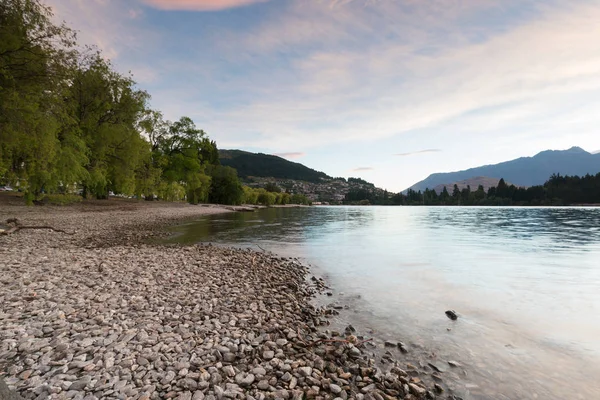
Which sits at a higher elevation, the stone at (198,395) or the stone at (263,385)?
the stone at (198,395)

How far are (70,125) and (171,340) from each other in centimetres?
3205

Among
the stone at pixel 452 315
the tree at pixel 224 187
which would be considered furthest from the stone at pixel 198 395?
the tree at pixel 224 187

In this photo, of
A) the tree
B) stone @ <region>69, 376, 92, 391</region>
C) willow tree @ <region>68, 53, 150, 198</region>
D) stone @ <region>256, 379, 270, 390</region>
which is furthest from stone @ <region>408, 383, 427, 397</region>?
the tree

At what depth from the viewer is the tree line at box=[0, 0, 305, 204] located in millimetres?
15938

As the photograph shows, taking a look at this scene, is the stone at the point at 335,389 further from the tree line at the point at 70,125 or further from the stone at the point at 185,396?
the tree line at the point at 70,125

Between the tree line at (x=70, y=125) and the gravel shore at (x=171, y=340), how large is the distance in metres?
11.0

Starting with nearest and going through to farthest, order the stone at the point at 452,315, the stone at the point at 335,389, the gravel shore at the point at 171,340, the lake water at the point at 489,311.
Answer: the gravel shore at the point at 171,340
the stone at the point at 335,389
the lake water at the point at 489,311
the stone at the point at 452,315

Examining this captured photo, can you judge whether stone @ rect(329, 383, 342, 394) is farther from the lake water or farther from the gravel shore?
the lake water

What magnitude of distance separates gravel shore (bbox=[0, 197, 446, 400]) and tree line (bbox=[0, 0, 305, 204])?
36.1 ft

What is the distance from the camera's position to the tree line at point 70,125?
1594cm

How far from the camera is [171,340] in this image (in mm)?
5730

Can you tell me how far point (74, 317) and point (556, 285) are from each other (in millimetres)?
17349

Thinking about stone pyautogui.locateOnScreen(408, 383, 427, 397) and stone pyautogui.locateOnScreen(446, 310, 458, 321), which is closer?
stone pyautogui.locateOnScreen(408, 383, 427, 397)

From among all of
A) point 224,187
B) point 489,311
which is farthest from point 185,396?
point 224,187
